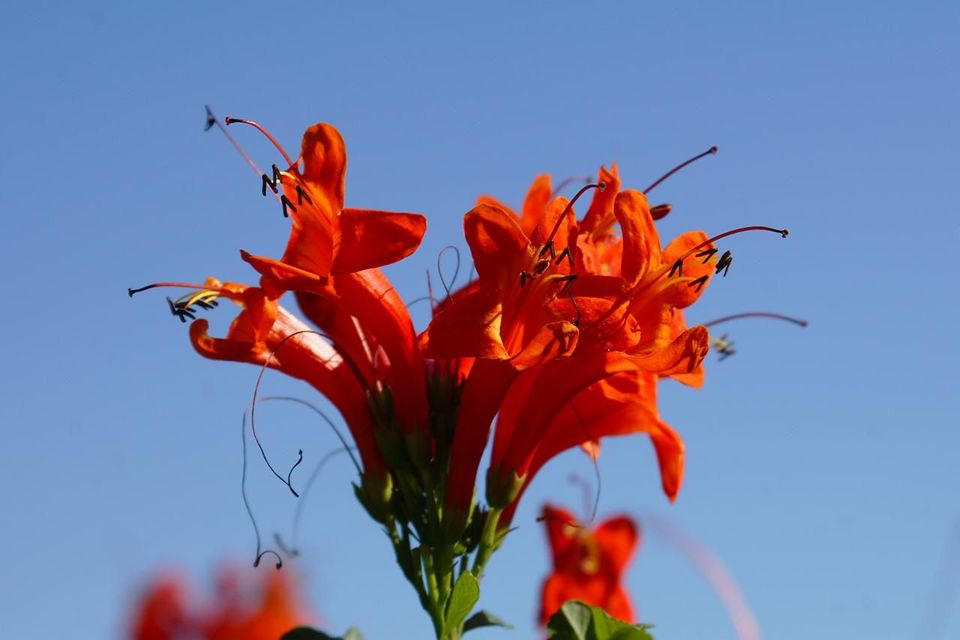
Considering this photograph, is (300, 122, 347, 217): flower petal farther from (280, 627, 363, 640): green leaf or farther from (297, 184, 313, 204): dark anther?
(280, 627, 363, 640): green leaf

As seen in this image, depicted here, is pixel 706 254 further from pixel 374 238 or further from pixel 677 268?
pixel 374 238

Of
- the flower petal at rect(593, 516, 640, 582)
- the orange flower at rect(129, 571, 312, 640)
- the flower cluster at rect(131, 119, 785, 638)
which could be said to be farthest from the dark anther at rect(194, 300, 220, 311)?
the orange flower at rect(129, 571, 312, 640)

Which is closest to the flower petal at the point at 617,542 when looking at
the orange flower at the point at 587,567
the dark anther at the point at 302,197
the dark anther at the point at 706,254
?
the orange flower at the point at 587,567

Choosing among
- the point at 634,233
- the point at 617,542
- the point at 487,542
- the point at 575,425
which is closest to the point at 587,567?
the point at 617,542

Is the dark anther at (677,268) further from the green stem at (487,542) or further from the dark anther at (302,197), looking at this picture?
the dark anther at (302,197)

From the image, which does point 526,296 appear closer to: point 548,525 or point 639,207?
point 639,207

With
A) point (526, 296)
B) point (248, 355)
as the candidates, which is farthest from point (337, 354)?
point (526, 296)

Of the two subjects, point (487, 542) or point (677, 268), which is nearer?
point (677, 268)
